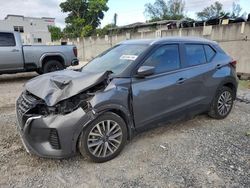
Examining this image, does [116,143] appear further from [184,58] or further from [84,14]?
[84,14]

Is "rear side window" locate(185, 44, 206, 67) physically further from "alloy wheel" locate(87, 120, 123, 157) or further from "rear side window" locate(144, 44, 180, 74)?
"alloy wheel" locate(87, 120, 123, 157)

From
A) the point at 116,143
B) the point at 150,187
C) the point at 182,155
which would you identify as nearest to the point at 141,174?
the point at 150,187

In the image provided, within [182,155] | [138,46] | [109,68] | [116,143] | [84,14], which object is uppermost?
[84,14]

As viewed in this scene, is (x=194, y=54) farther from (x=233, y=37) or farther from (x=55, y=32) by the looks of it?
(x=55, y=32)

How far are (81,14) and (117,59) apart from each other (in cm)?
3991

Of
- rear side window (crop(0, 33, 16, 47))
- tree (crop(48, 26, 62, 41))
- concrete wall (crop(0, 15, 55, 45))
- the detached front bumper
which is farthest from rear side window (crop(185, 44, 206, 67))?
tree (crop(48, 26, 62, 41))

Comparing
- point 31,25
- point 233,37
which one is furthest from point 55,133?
point 31,25

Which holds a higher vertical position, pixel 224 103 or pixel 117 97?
pixel 117 97

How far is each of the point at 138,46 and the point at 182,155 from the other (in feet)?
5.80

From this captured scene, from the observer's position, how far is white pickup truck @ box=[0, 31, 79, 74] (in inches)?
331

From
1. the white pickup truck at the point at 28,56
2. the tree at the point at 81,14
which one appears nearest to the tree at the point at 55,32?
the tree at the point at 81,14

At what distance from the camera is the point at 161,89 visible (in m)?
3.48

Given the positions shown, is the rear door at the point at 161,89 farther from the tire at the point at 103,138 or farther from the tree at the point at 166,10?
the tree at the point at 166,10

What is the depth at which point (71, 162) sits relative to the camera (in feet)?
10.2
